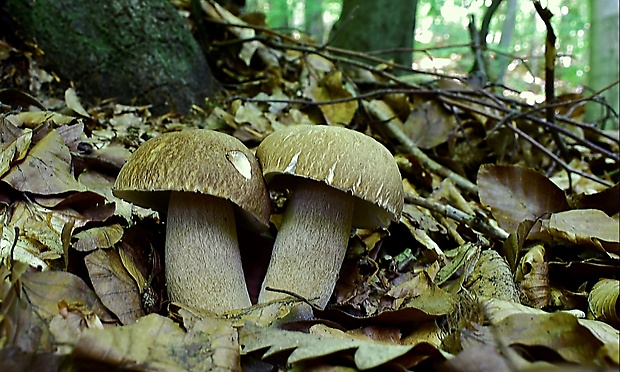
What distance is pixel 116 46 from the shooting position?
276 cm

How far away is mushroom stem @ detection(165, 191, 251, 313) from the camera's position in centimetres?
163

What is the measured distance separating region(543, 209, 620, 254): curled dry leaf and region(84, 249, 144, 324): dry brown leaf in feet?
5.67

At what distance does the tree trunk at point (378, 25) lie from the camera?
14.2 feet

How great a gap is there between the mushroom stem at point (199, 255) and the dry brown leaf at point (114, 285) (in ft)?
0.54

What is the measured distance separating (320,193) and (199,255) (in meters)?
0.50

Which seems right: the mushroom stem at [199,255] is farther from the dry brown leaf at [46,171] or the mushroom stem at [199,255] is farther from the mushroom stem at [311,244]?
the dry brown leaf at [46,171]

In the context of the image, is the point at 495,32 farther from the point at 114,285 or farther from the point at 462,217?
the point at 114,285

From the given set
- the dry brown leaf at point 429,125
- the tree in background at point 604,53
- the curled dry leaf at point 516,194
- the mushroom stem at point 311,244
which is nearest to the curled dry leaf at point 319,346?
the mushroom stem at point 311,244

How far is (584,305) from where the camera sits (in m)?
1.69

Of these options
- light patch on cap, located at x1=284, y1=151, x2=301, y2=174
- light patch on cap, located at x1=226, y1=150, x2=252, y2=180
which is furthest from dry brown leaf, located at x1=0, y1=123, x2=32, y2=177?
light patch on cap, located at x1=284, y1=151, x2=301, y2=174

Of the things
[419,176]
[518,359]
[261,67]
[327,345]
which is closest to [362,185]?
[327,345]

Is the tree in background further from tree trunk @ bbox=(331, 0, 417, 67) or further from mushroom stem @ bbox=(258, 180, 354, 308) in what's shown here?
mushroom stem @ bbox=(258, 180, 354, 308)

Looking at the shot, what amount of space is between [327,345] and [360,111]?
7.70 feet

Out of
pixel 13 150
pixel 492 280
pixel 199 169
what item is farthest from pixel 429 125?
pixel 13 150
